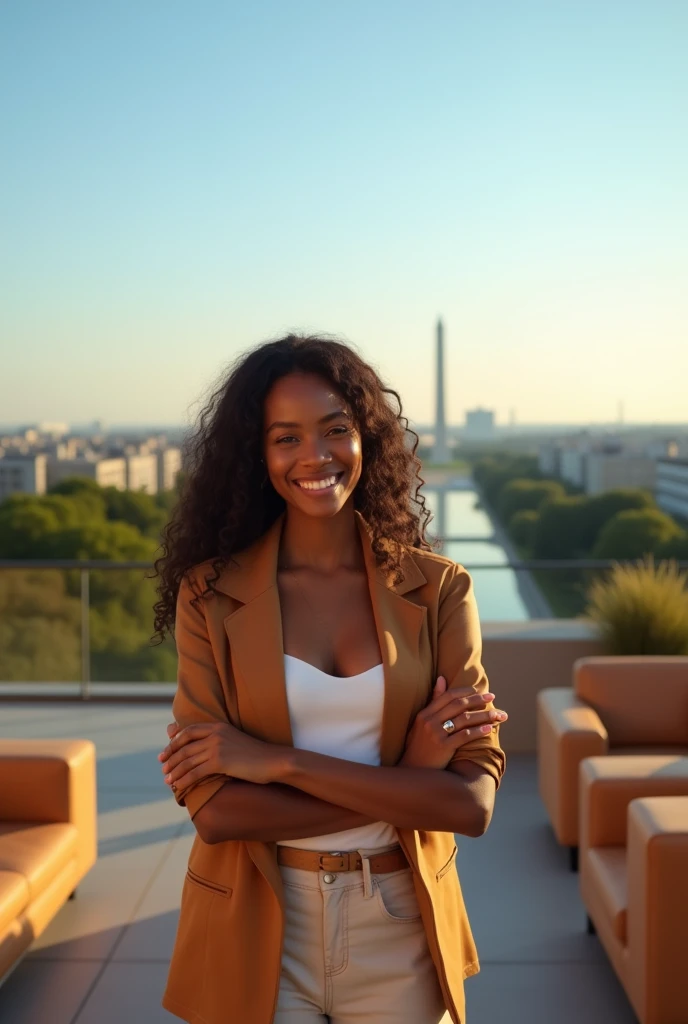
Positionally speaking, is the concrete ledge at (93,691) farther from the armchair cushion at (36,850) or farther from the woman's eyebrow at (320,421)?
the woman's eyebrow at (320,421)

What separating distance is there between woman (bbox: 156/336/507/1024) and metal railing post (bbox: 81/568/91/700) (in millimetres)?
5238

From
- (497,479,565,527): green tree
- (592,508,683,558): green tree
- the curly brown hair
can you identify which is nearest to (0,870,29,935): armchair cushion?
the curly brown hair

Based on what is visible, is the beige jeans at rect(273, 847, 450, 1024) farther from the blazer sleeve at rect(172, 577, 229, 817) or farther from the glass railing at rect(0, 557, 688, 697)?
the glass railing at rect(0, 557, 688, 697)

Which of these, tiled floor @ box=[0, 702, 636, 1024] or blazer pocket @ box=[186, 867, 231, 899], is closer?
blazer pocket @ box=[186, 867, 231, 899]

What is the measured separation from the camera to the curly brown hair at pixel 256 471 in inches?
60.9

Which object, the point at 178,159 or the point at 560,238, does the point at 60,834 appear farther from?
the point at 560,238

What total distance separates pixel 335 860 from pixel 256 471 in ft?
2.04

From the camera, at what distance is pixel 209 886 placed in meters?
1.41

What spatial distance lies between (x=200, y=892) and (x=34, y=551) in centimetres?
2584

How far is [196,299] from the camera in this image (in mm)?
24609

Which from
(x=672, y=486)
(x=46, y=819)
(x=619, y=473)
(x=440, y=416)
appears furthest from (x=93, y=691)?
(x=440, y=416)

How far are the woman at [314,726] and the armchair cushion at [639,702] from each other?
109 inches

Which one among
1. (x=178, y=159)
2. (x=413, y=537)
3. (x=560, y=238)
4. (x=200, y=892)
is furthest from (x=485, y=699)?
(x=560, y=238)

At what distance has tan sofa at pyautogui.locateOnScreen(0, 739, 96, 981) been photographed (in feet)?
9.48
